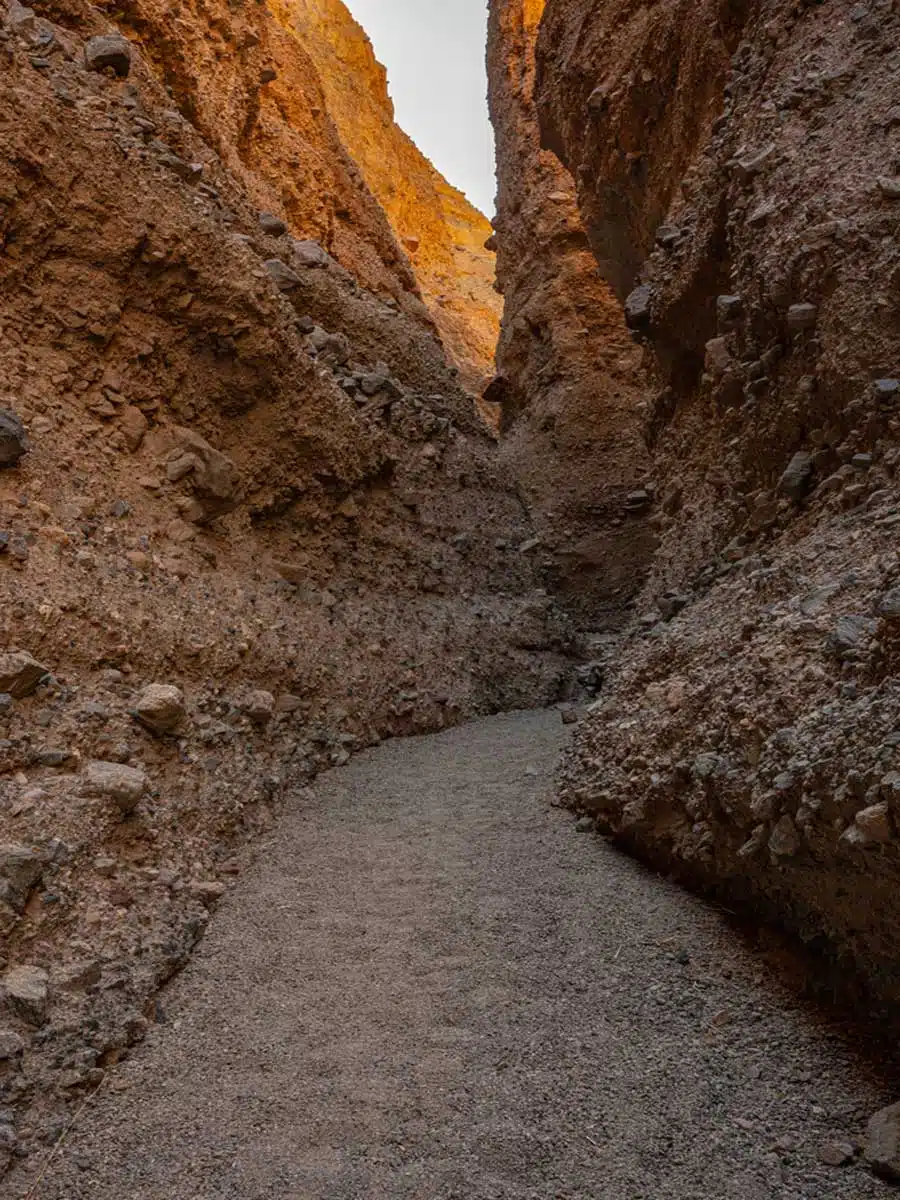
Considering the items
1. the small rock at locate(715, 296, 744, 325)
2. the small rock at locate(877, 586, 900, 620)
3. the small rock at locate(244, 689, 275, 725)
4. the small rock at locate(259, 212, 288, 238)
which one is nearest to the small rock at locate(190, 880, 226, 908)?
the small rock at locate(244, 689, 275, 725)

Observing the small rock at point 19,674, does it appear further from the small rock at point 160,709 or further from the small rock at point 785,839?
the small rock at point 785,839

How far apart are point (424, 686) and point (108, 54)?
6.25 m

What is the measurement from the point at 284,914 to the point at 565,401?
1250cm

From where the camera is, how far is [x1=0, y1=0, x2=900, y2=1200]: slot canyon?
102 inches

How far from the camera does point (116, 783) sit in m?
4.08

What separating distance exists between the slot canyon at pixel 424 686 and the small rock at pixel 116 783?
0.03 metres

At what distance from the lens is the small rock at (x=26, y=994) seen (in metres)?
2.89

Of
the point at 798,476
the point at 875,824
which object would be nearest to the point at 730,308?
the point at 798,476

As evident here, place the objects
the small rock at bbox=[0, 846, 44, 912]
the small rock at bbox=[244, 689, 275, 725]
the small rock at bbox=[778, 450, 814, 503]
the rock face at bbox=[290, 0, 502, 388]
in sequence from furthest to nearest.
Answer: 1. the rock face at bbox=[290, 0, 502, 388]
2. the small rock at bbox=[244, 689, 275, 725]
3. the small rock at bbox=[778, 450, 814, 503]
4. the small rock at bbox=[0, 846, 44, 912]

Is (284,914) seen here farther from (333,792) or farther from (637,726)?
(637,726)

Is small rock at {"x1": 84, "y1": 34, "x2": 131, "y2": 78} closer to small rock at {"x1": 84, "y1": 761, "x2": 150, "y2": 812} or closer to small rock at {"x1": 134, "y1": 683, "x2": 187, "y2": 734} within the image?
small rock at {"x1": 134, "y1": 683, "x2": 187, "y2": 734}

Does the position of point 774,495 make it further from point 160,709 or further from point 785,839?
point 160,709

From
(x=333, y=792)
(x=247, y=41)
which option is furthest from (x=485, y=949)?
(x=247, y=41)

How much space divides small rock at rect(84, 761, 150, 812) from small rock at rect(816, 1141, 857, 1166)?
3.24 meters
